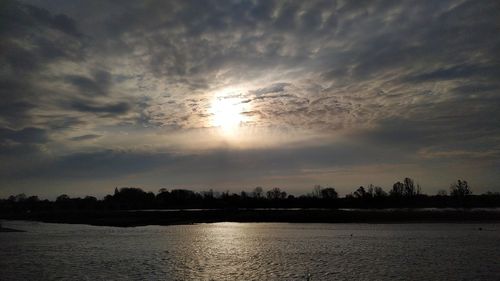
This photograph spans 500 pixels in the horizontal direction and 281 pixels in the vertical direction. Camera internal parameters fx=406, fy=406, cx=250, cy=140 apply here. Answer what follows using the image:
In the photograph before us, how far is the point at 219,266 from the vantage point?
3222cm

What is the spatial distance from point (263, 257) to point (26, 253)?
24667 millimetres

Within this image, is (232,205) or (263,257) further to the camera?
(232,205)

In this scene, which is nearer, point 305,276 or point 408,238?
point 305,276

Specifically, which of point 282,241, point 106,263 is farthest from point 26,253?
point 282,241

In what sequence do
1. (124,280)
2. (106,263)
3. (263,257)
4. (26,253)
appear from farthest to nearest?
(26,253)
(263,257)
(106,263)
(124,280)

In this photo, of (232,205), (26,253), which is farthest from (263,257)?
(232,205)

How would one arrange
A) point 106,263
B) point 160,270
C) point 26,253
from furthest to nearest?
point 26,253 → point 106,263 → point 160,270

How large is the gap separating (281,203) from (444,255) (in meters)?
144

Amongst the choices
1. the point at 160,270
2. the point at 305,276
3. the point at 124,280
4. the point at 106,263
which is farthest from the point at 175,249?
the point at 305,276

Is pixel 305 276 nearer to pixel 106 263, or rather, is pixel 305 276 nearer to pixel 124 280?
pixel 124 280

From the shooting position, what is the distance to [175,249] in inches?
1705

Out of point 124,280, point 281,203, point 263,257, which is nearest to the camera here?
point 124,280

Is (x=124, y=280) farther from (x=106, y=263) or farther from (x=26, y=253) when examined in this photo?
(x=26, y=253)

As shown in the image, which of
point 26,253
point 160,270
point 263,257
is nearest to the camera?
point 160,270
